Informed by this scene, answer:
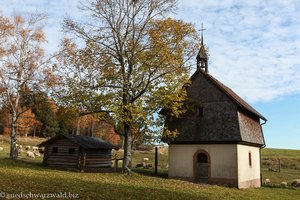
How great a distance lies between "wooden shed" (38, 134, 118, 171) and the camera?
28.2 metres

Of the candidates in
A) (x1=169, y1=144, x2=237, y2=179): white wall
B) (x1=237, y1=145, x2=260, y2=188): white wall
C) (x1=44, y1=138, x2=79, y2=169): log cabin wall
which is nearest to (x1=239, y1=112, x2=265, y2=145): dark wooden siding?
(x1=237, y1=145, x2=260, y2=188): white wall

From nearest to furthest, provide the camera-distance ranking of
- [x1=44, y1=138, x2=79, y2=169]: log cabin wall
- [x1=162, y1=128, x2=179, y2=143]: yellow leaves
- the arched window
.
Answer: [x1=162, y1=128, x2=179, y2=143]: yellow leaves → the arched window → [x1=44, y1=138, x2=79, y2=169]: log cabin wall

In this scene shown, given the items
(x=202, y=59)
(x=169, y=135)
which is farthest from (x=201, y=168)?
(x=202, y=59)

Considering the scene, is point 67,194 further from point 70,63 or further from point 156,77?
point 70,63

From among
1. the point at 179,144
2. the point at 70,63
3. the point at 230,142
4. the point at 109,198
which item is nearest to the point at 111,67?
the point at 70,63

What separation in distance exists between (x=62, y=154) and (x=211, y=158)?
14391mm

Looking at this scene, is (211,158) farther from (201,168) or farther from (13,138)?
(13,138)

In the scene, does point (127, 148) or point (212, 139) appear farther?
point (127, 148)

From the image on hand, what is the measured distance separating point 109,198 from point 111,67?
13.5 m

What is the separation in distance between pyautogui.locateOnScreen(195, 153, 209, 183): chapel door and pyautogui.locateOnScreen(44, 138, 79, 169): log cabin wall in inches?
432

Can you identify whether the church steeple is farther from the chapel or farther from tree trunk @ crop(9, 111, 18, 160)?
tree trunk @ crop(9, 111, 18, 160)

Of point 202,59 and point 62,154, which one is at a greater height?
point 202,59

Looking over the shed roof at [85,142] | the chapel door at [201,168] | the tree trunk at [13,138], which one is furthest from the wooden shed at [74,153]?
the chapel door at [201,168]

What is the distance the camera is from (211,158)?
24156 mm
